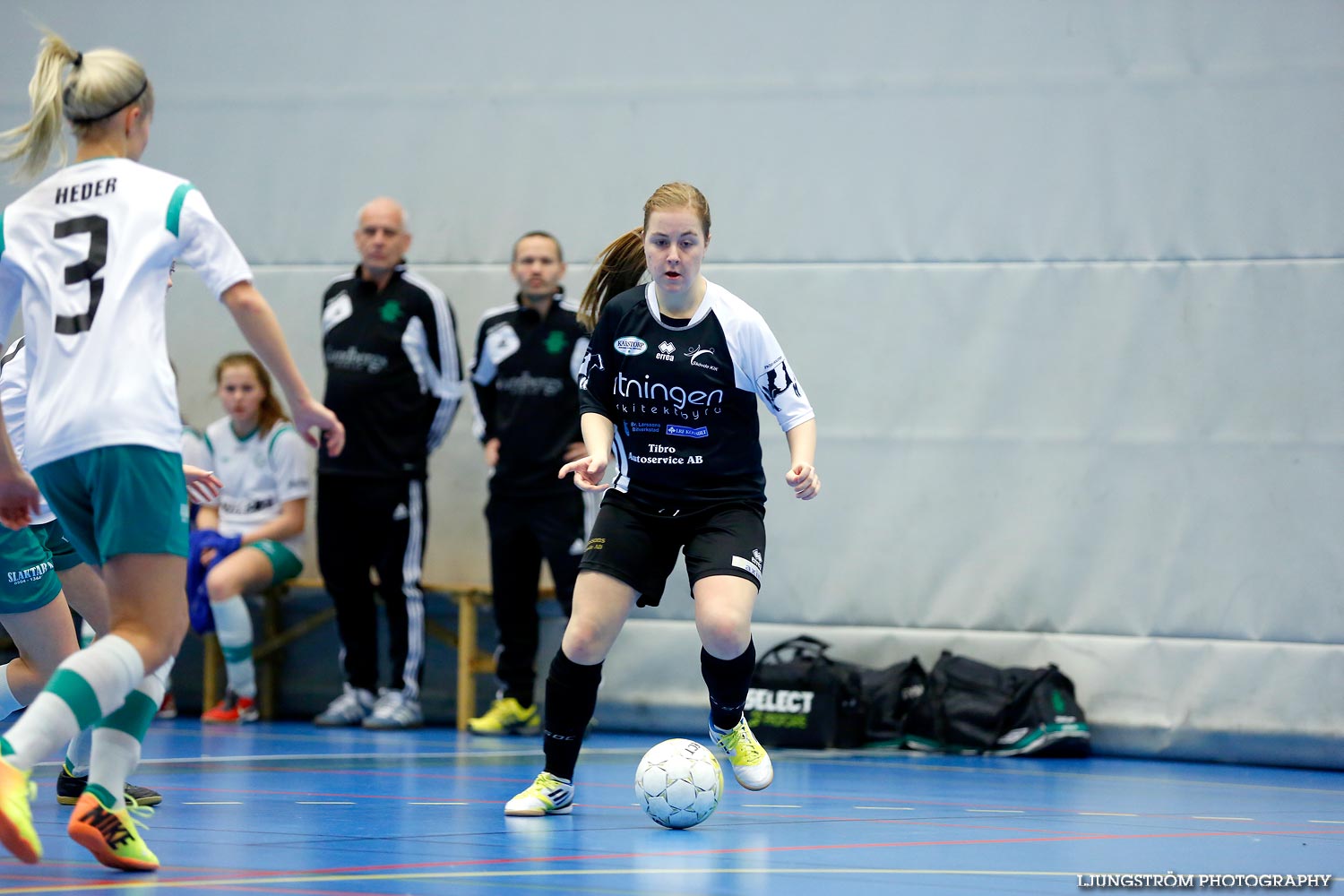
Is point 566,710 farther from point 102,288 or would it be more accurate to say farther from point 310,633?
point 310,633

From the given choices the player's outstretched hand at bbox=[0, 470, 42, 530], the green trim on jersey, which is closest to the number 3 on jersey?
the green trim on jersey

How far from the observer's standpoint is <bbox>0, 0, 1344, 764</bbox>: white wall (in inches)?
316

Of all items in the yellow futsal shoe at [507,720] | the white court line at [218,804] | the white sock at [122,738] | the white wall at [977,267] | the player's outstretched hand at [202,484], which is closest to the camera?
the white sock at [122,738]

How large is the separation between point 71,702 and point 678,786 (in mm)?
1942

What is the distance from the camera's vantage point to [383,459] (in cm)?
870

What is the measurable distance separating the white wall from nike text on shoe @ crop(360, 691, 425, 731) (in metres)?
0.99

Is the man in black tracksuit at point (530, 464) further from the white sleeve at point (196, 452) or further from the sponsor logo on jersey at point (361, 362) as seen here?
the white sleeve at point (196, 452)

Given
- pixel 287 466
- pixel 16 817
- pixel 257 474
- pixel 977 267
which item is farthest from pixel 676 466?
pixel 257 474

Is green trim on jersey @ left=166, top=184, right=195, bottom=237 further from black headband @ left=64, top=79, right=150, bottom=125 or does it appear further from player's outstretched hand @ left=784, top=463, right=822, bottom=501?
player's outstretched hand @ left=784, top=463, right=822, bottom=501

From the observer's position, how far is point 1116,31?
828cm

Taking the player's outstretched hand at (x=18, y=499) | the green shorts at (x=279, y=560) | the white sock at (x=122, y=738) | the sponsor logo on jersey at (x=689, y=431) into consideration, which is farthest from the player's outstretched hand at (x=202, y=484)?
the green shorts at (x=279, y=560)

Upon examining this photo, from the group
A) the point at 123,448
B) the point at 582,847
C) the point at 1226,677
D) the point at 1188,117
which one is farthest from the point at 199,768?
the point at 1188,117

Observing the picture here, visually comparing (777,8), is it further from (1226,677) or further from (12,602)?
(12,602)

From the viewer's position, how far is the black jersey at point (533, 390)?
8516mm
